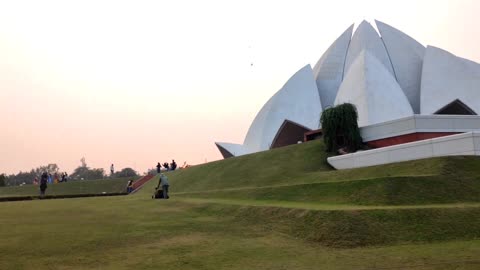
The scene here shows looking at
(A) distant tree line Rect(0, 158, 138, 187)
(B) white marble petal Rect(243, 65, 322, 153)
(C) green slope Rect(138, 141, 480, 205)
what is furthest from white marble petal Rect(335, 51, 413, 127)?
(A) distant tree line Rect(0, 158, 138, 187)

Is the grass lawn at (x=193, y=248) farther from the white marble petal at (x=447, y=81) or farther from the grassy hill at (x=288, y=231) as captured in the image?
the white marble petal at (x=447, y=81)

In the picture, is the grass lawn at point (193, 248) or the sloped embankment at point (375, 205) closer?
the grass lawn at point (193, 248)

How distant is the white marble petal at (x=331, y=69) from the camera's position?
108ft

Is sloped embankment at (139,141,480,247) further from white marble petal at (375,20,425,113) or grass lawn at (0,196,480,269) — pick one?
white marble petal at (375,20,425,113)

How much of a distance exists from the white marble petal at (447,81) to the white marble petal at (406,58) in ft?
4.54

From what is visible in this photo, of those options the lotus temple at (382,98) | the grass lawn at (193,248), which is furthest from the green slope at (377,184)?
the grass lawn at (193,248)

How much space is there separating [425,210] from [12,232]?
6.64m

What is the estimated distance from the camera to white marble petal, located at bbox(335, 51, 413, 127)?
2397 cm

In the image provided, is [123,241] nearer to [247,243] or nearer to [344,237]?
[247,243]

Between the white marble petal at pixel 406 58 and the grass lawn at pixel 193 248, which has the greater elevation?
the white marble petal at pixel 406 58

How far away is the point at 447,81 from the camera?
88.1 feet

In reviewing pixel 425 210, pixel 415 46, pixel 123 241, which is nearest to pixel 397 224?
pixel 425 210

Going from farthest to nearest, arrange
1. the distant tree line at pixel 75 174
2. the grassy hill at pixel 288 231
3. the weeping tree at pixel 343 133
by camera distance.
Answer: the distant tree line at pixel 75 174 < the weeping tree at pixel 343 133 < the grassy hill at pixel 288 231

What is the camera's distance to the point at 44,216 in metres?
9.20
